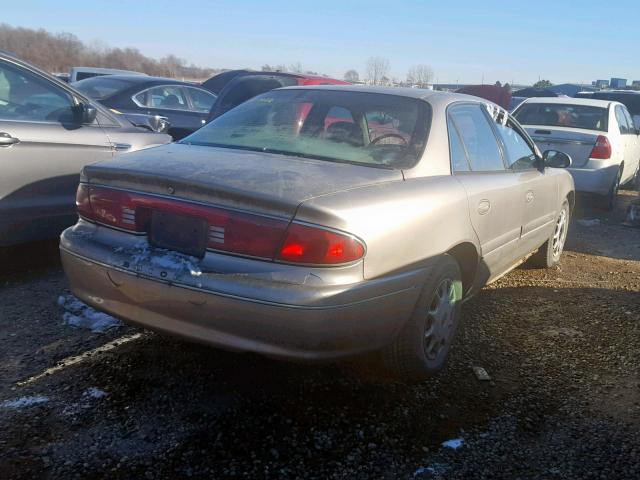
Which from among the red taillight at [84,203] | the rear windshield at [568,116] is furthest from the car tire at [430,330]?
the rear windshield at [568,116]

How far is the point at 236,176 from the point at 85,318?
65.3 inches

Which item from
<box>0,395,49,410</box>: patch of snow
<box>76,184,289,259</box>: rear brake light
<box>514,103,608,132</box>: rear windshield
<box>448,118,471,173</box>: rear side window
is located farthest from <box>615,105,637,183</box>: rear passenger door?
<box>0,395,49,410</box>: patch of snow

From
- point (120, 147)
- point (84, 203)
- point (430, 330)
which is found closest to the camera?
point (84, 203)

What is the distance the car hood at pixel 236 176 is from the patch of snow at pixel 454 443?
1181 millimetres

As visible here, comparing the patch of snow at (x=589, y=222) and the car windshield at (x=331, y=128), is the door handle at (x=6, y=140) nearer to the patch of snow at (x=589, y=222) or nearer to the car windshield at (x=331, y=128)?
the car windshield at (x=331, y=128)

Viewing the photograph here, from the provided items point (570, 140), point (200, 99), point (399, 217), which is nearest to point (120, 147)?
point (399, 217)

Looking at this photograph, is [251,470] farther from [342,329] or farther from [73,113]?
[73,113]

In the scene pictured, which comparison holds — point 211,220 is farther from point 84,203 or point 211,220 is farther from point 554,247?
point 554,247

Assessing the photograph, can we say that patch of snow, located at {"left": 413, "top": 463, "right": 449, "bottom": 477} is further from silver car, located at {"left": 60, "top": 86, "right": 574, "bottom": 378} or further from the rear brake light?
the rear brake light

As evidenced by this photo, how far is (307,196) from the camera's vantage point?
2561mm

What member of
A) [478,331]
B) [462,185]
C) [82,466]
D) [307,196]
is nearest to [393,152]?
[462,185]

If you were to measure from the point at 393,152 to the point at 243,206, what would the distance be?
1.04m

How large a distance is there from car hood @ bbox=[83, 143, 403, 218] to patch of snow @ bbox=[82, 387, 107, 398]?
975mm

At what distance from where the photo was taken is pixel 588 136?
8047mm
